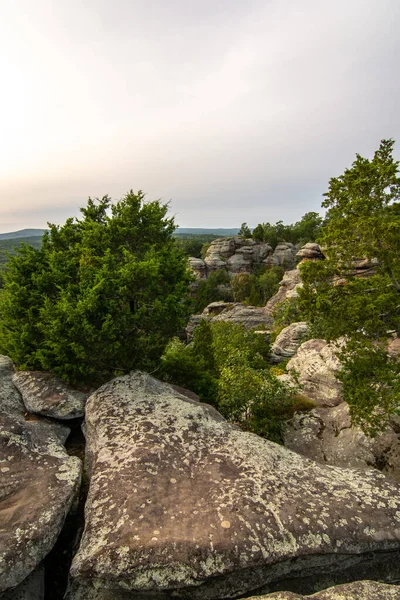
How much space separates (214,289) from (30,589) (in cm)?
7942

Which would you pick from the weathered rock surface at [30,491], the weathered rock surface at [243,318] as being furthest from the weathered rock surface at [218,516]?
the weathered rock surface at [243,318]

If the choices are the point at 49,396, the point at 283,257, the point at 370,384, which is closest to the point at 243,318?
the point at 283,257

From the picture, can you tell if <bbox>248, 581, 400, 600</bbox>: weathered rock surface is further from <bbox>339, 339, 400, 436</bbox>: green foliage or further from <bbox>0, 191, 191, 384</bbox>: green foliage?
<bbox>0, 191, 191, 384</bbox>: green foliage

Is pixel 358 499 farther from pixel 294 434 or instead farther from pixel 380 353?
pixel 294 434

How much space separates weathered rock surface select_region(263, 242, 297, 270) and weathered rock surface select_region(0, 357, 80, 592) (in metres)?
87.3

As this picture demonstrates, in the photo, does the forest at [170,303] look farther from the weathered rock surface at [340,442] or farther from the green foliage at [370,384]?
the weathered rock surface at [340,442]

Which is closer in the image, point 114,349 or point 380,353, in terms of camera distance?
point 380,353

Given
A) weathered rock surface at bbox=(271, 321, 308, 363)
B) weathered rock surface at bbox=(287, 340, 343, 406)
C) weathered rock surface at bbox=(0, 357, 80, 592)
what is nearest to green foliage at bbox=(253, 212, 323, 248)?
weathered rock surface at bbox=(271, 321, 308, 363)

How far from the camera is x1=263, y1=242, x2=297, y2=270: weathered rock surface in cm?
9150

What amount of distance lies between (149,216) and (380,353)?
1209 centimetres

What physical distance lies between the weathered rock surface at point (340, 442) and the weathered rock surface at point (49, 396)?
9.46m

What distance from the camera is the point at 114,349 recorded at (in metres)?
13.1

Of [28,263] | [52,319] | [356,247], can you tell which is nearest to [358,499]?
[356,247]

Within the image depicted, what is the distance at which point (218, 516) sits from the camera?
6.59 meters
